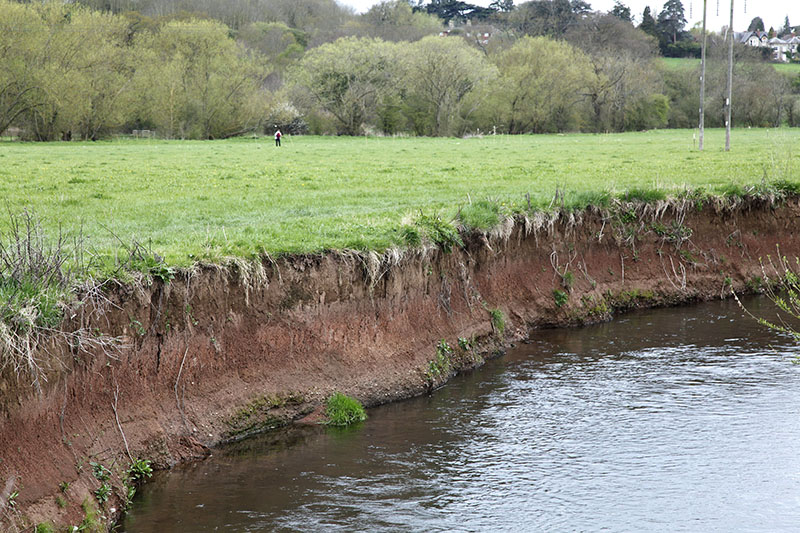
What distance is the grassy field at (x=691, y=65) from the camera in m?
98.4

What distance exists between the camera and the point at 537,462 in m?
9.56

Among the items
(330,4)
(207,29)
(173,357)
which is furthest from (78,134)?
(330,4)

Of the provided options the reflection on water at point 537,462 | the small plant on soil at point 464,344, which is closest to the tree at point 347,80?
the small plant on soil at point 464,344

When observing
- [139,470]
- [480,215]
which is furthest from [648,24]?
[139,470]

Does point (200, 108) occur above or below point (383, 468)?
above

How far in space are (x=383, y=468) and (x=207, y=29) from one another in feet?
197

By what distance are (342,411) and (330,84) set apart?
5981cm

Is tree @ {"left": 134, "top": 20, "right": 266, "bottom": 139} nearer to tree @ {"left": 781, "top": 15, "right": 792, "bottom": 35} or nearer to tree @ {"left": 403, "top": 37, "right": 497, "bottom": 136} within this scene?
tree @ {"left": 403, "top": 37, "right": 497, "bottom": 136}

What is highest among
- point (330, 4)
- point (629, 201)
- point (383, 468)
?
point (330, 4)

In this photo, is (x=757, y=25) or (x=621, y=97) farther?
(x=757, y=25)

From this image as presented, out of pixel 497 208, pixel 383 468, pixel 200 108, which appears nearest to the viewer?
pixel 383 468

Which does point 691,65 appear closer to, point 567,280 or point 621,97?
point 621,97

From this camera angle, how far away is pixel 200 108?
208 feet

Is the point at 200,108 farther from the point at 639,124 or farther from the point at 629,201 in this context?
the point at 629,201
